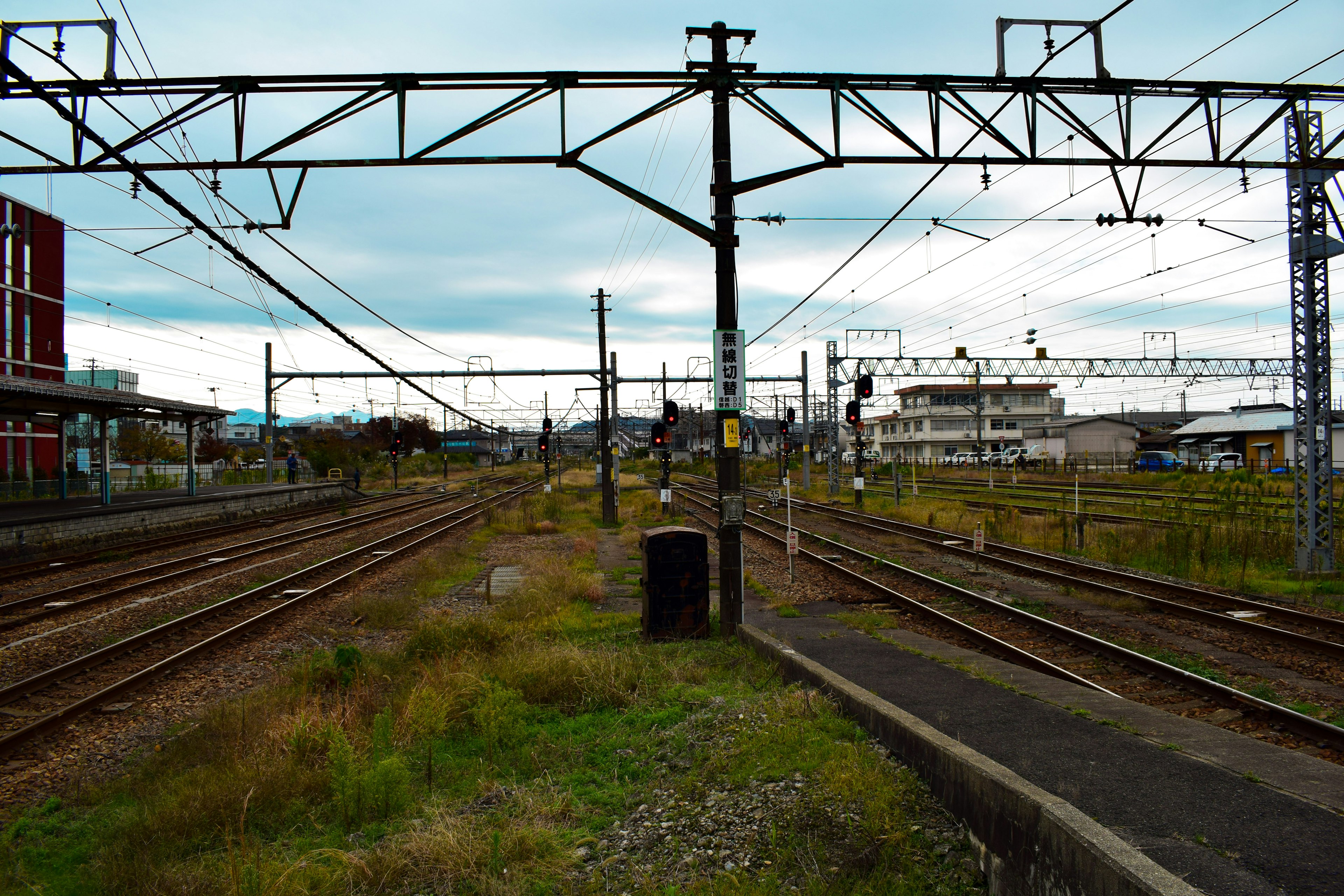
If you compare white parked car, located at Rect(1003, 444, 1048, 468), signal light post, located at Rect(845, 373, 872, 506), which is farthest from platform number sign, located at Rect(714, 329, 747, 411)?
white parked car, located at Rect(1003, 444, 1048, 468)

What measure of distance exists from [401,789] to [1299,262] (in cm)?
1672

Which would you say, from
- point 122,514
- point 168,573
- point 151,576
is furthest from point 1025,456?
point 151,576

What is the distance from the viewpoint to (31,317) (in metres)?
45.1

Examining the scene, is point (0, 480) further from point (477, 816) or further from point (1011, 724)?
point (1011, 724)

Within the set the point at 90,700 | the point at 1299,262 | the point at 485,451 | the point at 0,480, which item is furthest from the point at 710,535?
the point at 485,451

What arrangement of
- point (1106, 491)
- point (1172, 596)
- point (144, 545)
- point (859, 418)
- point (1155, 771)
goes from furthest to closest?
1. point (1106, 491)
2. point (859, 418)
3. point (144, 545)
4. point (1172, 596)
5. point (1155, 771)

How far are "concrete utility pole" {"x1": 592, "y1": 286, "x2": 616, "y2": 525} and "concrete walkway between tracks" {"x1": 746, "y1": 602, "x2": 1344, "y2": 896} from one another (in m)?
19.3

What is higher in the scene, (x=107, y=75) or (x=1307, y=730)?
(x=107, y=75)

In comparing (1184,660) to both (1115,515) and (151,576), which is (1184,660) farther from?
(151,576)

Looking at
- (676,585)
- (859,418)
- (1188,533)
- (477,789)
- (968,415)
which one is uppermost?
(968,415)

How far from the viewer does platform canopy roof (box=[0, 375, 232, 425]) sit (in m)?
20.3

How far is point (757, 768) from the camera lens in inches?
200

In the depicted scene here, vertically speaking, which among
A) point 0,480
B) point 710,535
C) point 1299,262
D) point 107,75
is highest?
point 107,75

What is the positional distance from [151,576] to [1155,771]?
18.0 metres
